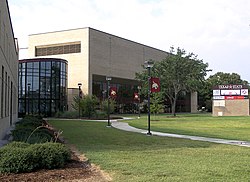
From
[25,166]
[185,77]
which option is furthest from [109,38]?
[25,166]

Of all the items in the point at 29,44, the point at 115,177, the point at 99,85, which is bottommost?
the point at 115,177

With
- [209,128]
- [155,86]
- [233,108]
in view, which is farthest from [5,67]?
[233,108]

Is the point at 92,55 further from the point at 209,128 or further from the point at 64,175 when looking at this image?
the point at 64,175

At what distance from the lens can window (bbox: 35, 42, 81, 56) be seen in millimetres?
75750

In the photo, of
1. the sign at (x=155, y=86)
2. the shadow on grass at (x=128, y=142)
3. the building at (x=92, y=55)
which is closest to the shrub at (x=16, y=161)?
the shadow on grass at (x=128, y=142)

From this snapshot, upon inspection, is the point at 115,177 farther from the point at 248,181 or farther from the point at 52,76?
the point at 52,76

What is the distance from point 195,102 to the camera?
119 m

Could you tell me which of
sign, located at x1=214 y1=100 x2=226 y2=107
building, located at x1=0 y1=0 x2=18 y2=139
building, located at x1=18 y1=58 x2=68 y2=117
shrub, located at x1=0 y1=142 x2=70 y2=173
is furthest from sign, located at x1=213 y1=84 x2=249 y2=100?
shrub, located at x1=0 y1=142 x2=70 y2=173

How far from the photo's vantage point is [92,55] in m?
74.1

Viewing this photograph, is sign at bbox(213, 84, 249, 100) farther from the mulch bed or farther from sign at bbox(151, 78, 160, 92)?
the mulch bed

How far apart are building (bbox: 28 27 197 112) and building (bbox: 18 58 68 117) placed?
28.3ft

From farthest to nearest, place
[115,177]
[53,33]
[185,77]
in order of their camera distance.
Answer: [53,33]
[185,77]
[115,177]

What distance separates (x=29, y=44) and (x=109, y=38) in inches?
713

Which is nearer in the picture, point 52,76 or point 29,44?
point 52,76
